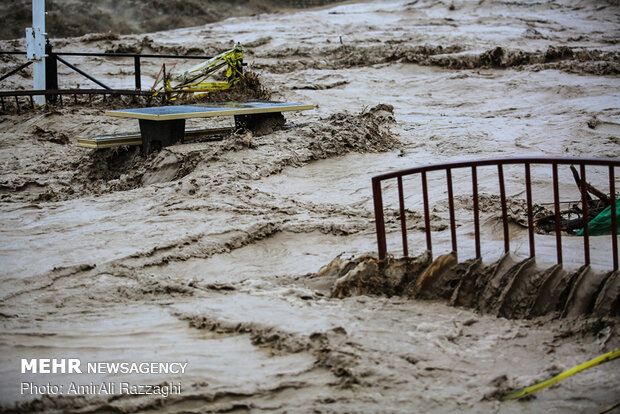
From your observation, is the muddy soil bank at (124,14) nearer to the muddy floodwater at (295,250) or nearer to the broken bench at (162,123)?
the muddy floodwater at (295,250)

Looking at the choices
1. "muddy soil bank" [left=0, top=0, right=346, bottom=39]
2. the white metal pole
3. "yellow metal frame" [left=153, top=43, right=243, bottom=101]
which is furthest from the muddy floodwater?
"muddy soil bank" [left=0, top=0, right=346, bottom=39]

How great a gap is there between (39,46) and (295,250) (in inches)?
298

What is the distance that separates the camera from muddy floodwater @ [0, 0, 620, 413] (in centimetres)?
272

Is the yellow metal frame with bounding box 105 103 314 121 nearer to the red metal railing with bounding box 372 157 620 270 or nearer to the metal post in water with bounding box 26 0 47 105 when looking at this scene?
the metal post in water with bounding box 26 0 47 105

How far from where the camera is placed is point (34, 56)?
32.8 feet

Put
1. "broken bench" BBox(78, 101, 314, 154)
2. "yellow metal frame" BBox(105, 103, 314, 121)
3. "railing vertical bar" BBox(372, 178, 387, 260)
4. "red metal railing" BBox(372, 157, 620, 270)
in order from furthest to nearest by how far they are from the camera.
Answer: "broken bench" BBox(78, 101, 314, 154), "yellow metal frame" BBox(105, 103, 314, 121), "railing vertical bar" BBox(372, 178, 387, 260), "red metal railing" BBox(372, 157, 620, 270)

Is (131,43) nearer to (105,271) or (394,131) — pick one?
(394,131)

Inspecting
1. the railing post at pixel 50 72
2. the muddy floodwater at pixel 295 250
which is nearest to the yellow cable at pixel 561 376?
the muddy floodwater at pixel 295 250

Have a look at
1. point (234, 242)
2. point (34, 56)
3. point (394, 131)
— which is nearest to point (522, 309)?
point (234, 242)

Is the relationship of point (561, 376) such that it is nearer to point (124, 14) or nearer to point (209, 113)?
point (209, 113)

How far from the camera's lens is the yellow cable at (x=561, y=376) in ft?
8.67

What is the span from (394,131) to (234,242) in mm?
3870

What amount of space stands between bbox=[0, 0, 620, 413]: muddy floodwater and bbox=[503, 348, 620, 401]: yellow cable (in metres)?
0.03

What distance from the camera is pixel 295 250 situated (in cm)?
458
